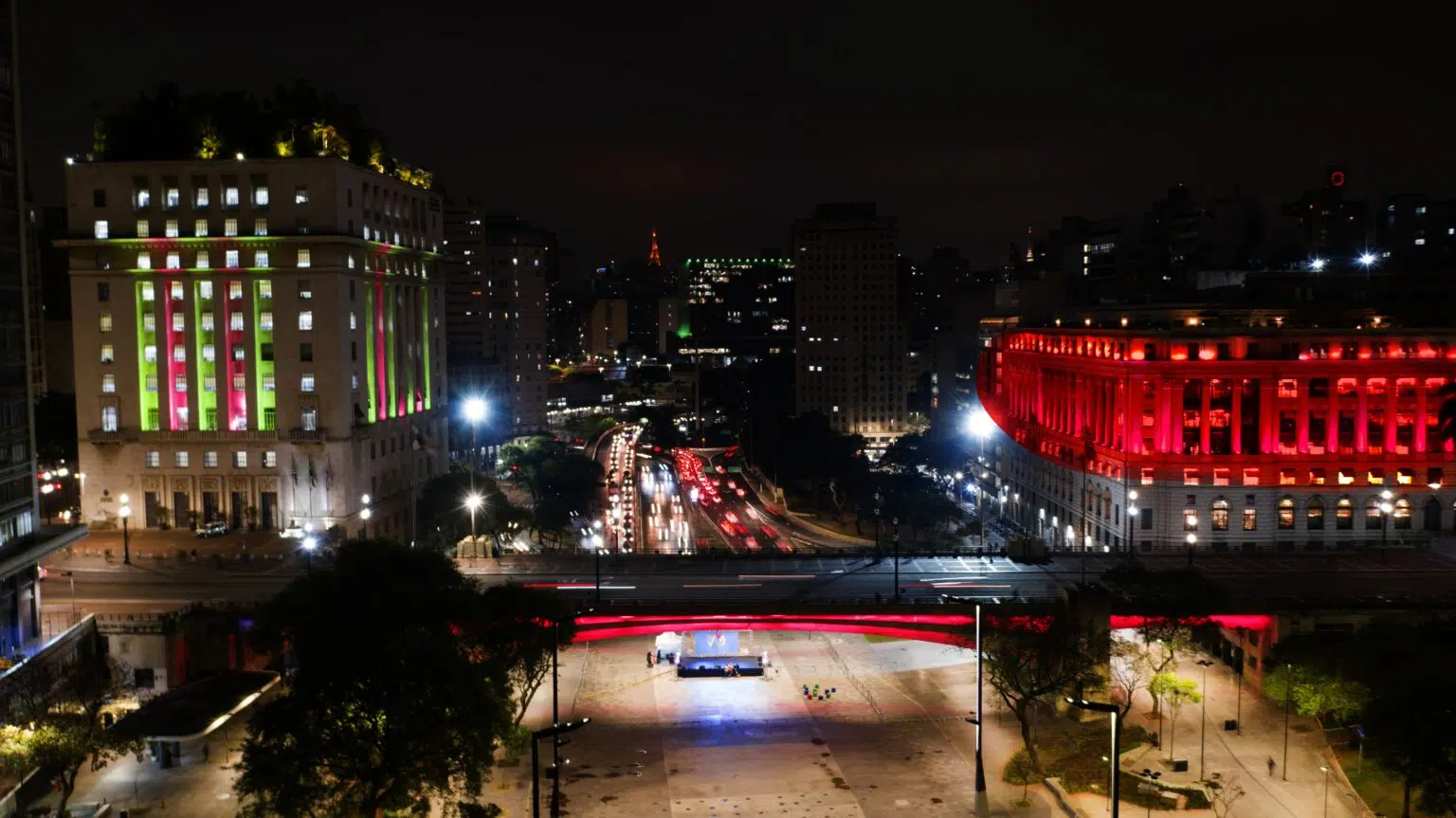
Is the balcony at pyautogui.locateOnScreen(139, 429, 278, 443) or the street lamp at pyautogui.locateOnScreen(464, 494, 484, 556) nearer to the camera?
the street lamp at pyautogui.locateOnScreen(464, 494, 484, 556)

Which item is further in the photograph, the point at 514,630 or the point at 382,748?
the point at 514,630

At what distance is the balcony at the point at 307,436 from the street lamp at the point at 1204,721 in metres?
60.5

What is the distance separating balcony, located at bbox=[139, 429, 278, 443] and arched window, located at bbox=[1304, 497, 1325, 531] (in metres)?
77.4

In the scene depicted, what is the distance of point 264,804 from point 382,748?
4236 mm

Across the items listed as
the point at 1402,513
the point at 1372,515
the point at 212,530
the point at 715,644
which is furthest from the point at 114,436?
the point at 1402,513

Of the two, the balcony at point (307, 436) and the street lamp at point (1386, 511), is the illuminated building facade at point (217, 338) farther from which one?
the street lamp at point (1386, 511)

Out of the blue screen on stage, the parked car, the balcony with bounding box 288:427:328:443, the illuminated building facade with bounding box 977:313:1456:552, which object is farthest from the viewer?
the illuminated building facade with bounding box 977:313:1456:552

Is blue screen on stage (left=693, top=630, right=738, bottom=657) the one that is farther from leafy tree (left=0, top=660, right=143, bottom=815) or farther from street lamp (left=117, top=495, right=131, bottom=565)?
street lamp (left=117, top=495, right=131, bottom=565)

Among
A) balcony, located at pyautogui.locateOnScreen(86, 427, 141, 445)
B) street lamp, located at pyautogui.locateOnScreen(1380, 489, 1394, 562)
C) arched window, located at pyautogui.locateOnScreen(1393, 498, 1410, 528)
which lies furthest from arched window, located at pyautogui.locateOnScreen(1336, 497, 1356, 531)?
balcony, located at pyautogui.locateOnScreen(86, 427, 141, 445)

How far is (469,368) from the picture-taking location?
192m

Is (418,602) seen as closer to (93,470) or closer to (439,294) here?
(93,470)

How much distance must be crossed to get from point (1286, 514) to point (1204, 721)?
42.8 m

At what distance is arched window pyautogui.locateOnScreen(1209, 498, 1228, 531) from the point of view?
325 feet

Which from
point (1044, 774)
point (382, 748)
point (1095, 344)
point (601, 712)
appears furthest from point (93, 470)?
point (1095, 344)
